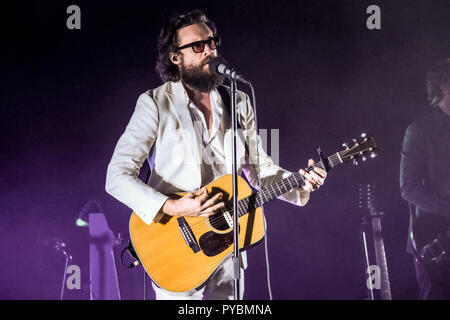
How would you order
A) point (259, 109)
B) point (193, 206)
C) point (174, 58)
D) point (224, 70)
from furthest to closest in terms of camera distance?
point (259, 109), point (174, 58), point (193, 206), point (224, 70)

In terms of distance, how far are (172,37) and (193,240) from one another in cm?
132

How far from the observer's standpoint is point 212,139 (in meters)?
2.56

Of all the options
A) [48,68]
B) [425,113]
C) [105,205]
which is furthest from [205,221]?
[425,113]

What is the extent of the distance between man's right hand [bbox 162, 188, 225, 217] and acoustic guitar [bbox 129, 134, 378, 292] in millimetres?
63

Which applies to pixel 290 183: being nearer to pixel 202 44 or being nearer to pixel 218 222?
pixel 218 222

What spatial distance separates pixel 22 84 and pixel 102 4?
2.85 ft

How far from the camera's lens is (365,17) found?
368cm

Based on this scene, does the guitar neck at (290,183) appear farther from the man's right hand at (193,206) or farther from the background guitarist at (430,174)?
the background guitarist at (430,174)

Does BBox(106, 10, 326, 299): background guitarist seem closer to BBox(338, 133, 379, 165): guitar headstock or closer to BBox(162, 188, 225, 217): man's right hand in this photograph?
BBox(162, 188, 225, 217): man's right hand

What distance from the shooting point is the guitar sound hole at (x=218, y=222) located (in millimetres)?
2336

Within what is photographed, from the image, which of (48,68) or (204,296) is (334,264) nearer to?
(204,296)

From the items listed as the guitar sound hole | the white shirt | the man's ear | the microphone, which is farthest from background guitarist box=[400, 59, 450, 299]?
the microphone

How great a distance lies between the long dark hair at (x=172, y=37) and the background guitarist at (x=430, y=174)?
1.90 metres

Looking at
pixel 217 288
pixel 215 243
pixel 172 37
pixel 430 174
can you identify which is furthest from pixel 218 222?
pixel 430 174
